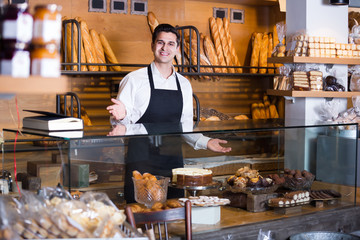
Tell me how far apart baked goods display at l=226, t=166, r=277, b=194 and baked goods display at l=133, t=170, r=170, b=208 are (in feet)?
1.16

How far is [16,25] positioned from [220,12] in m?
3.43

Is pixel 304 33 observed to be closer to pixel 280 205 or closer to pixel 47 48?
pixel 280 205

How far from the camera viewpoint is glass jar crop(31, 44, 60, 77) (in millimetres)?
891

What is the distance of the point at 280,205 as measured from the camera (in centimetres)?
201

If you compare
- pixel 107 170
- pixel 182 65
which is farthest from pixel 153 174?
pixel 182 65

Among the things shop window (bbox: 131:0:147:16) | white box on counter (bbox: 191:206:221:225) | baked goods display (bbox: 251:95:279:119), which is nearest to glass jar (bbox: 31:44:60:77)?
white box on counter (bbox: 191:206:221:225)

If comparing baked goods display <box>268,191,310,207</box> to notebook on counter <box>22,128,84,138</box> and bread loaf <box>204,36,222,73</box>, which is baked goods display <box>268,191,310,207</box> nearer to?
notebook on counter <box>22,128,84,138</box>

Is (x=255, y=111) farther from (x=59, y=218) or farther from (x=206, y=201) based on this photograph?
(x=59, y=218)

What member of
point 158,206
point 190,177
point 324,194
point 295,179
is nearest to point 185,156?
point 190,177

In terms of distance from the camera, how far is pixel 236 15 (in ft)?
14.0

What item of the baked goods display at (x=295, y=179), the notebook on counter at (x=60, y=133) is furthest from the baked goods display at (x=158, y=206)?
the baked goods display at (x=295, y=179)

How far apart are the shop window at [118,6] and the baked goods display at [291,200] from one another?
7.15 ft

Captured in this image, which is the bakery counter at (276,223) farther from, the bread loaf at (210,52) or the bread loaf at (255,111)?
the bread loaf at (255,111)

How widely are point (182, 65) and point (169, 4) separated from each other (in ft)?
2.01
